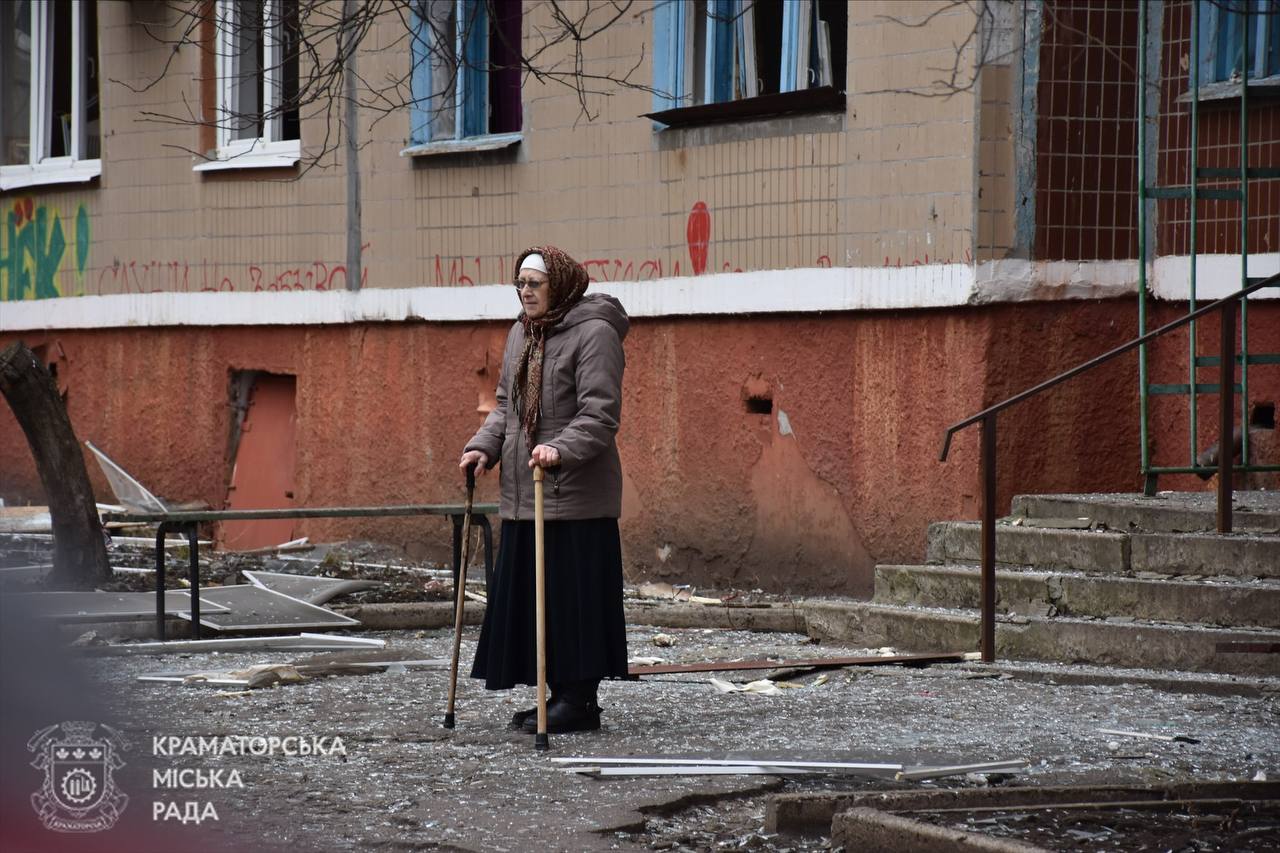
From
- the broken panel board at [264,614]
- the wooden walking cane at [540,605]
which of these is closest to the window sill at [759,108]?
the broken panel board at [264,614]

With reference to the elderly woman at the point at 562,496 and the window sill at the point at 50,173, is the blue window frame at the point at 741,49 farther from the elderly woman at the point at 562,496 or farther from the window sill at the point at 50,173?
the window sill at the point at 50,173

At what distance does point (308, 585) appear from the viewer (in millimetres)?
12055

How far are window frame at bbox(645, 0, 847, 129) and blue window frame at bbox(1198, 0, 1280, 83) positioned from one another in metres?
2.42

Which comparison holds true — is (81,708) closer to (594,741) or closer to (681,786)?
(681,786)

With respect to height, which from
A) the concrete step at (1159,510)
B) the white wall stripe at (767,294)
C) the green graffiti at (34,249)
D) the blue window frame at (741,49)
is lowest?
the concrete step at (1159,510)

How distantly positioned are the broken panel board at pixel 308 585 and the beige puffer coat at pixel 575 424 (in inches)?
162

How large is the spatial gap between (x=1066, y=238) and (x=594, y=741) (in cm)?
517

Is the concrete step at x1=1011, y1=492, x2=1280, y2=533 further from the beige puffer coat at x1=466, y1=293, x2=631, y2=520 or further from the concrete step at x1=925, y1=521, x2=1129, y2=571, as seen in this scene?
the beige puffer coat at x1=466, y1=293, x2=631, y2=520

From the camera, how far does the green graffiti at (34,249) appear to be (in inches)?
674

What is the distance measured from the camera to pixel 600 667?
740 centimetres

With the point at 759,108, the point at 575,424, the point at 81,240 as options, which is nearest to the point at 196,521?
the point at 575,424

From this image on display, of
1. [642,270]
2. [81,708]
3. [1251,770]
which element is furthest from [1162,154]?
[81,708]

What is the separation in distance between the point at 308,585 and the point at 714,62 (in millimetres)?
4185

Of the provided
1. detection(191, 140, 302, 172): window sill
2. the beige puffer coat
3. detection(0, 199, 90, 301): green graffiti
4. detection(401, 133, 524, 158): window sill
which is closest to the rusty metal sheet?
detection(191, 140, 302, 172): window sill
